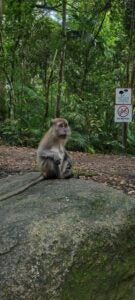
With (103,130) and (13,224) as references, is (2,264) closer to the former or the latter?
(13,224)

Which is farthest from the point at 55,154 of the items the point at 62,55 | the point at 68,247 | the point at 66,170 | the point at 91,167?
the point at 62,55

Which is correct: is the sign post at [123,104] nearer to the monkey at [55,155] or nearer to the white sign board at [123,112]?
the white sign board at [123,112]

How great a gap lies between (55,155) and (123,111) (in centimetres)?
795

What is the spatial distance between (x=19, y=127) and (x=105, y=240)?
1102cm

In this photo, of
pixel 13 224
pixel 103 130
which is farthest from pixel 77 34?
pixel 13 224

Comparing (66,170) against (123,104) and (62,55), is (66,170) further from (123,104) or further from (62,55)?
(62,55)

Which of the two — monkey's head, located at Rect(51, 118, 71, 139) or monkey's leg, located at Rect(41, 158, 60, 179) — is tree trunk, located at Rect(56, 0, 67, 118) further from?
monkey's leg, located at Rect(41, 158, 60, 179)

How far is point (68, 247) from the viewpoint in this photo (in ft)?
14.0

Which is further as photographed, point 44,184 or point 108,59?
point 108,59

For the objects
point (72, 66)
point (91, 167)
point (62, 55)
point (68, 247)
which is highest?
point (62, 55)

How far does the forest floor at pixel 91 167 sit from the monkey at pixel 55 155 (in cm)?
214

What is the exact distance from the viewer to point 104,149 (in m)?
15.8

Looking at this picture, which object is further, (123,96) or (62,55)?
(62,55)

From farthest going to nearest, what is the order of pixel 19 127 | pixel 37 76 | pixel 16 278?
pixel 37 76 → pixel 19 127 → pixel 16 278
